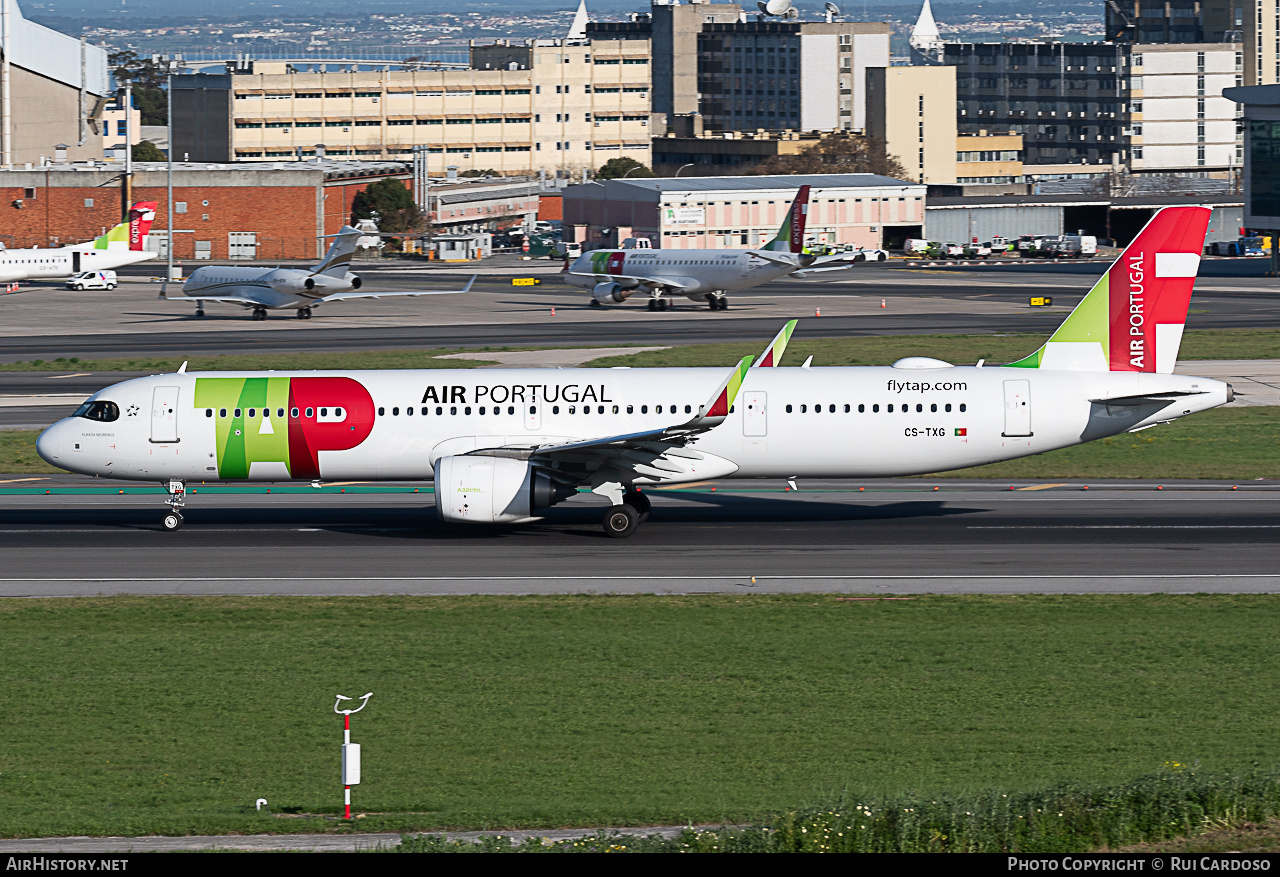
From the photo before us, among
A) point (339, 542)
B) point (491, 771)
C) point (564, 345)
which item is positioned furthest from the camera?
point (564, 345)

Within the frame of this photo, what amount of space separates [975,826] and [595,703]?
932cm

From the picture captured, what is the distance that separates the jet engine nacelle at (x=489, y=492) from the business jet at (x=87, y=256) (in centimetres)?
9740

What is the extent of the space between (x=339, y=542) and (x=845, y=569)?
12192 mm

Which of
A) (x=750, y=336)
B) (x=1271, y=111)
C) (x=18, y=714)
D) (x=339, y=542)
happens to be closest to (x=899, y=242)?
(x=1271, y=111)

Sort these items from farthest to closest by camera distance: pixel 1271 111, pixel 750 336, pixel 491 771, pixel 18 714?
pixel 1271 111 → pixel 750 336 → pixel 18 714 → pixel 491 771

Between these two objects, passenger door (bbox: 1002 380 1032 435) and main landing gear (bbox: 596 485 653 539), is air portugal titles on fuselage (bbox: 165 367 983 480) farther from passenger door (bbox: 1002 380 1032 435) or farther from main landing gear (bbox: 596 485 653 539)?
main landing gear (bbox: 596 485 653 539)

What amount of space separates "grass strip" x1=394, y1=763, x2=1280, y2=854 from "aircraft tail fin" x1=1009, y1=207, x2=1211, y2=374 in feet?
72.7

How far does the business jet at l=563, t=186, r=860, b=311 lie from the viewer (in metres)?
105

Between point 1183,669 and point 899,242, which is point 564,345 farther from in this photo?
point 899,242

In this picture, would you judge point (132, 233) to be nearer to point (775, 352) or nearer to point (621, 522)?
point (775, 352)

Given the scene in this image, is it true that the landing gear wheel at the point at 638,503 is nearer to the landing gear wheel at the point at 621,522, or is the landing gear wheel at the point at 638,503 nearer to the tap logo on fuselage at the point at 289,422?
the landing gear wheel at the point at 621,522

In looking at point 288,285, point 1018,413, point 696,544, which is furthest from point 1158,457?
point 288,285

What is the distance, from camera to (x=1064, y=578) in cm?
3350

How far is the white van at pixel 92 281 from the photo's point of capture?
125 metres
